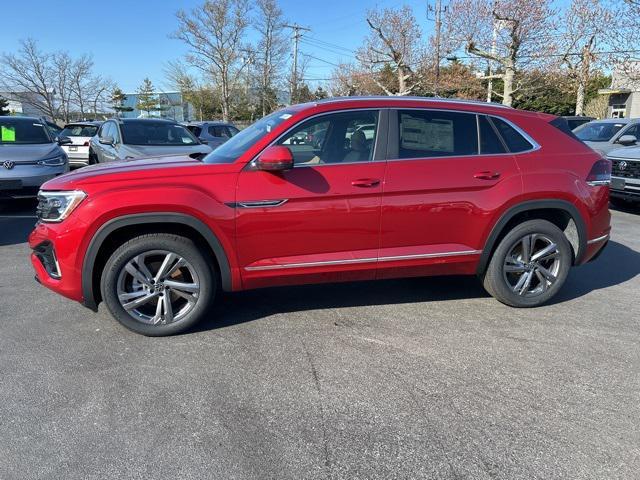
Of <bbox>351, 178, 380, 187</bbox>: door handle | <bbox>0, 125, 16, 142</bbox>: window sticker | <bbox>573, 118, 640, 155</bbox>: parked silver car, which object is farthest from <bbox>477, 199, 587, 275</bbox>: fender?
<bbox>0, 125, 16, 142</bbox>: window sticker

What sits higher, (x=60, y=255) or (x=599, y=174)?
(x=599, y=174)

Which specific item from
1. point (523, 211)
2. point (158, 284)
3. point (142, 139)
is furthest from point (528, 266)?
point (142, 139)

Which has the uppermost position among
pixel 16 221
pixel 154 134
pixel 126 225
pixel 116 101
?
pixel 116 101

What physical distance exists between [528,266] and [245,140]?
9.06ft

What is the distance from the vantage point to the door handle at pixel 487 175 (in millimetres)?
3873

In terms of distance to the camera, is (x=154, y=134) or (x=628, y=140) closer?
(x=154, y=134)

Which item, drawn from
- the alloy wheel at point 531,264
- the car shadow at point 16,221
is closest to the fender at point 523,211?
the alloy wheel at point 531,264

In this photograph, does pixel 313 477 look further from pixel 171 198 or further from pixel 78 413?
pixel 171 198

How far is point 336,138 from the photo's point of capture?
3773mm

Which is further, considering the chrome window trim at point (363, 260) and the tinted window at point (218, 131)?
the tinted window at point (218, 131)

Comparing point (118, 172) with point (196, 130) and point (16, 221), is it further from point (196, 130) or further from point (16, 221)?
point (196, 130)

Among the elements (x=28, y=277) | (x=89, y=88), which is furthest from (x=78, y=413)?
(x=89, y=88)

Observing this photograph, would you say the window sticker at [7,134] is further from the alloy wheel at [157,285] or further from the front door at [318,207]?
the front door at [318,207]

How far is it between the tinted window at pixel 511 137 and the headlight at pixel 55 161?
7323mm
